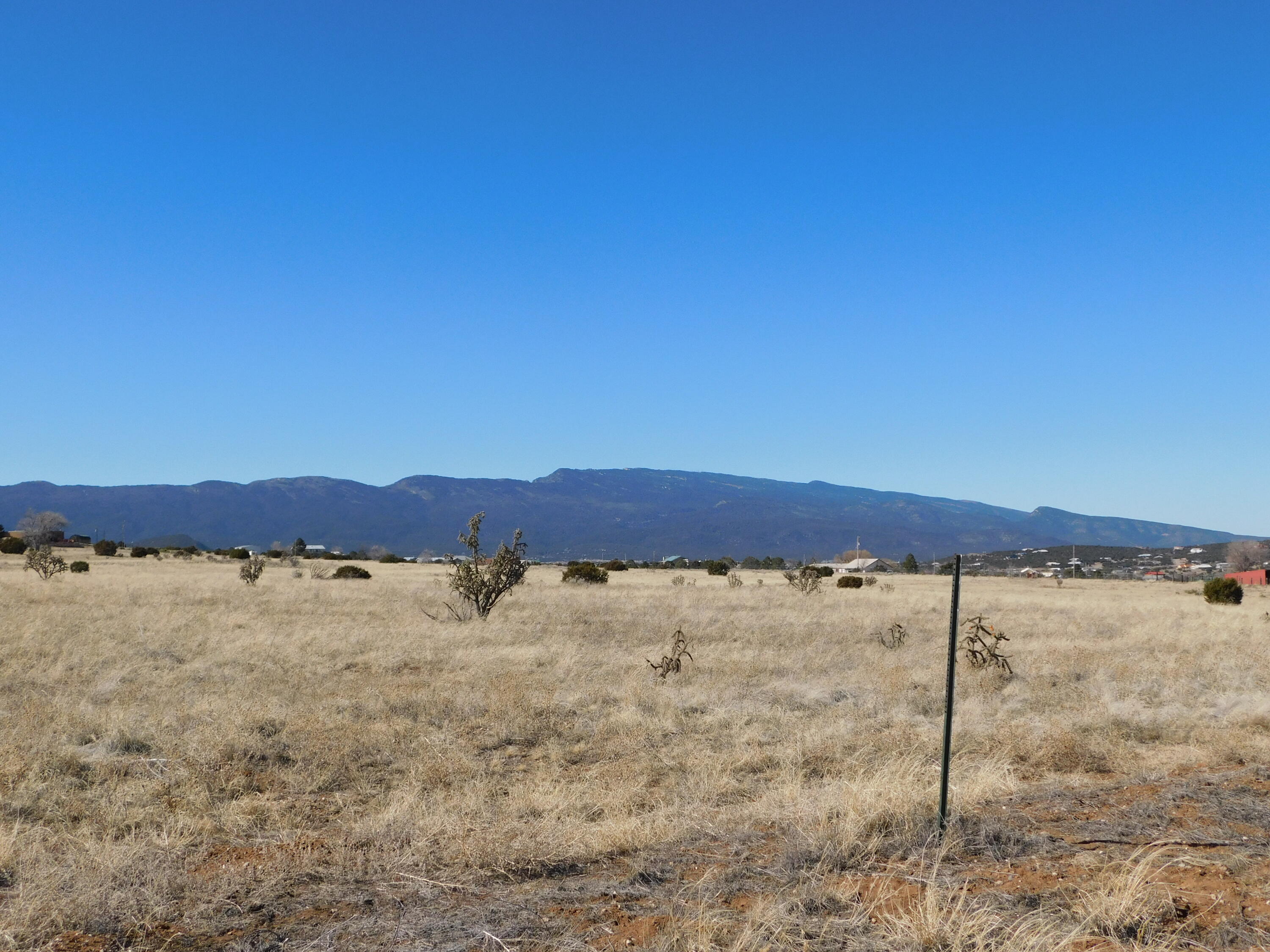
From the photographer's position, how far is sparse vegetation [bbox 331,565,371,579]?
140 feet

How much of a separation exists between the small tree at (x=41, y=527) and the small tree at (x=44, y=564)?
2884 cm

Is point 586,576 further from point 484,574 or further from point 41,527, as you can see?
point 41,527

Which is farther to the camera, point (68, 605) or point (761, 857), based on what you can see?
point (68, 605)

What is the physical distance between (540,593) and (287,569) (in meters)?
25.1

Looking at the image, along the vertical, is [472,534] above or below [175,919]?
above

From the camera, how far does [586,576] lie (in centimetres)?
4153

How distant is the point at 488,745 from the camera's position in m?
9.50

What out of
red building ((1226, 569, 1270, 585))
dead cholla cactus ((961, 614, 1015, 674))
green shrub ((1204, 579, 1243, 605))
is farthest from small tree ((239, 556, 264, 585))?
red building ((1226, 569, 1270, 585))

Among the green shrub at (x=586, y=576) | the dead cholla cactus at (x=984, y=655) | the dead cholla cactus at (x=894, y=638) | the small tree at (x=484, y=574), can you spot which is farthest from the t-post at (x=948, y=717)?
the green shrub at (x=586, y=576)

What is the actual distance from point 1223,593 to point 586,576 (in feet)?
88.9

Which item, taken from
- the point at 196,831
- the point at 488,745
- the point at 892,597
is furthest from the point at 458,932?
the point at 892,597

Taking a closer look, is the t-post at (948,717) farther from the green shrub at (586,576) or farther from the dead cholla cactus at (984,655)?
the green shrub at (586,576)

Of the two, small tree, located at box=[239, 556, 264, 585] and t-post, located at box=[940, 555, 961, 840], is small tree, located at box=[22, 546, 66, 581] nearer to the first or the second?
small tree, located at box=[239, 556, 264, 585]

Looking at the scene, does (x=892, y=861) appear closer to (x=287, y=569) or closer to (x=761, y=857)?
(x=761, y=857)
